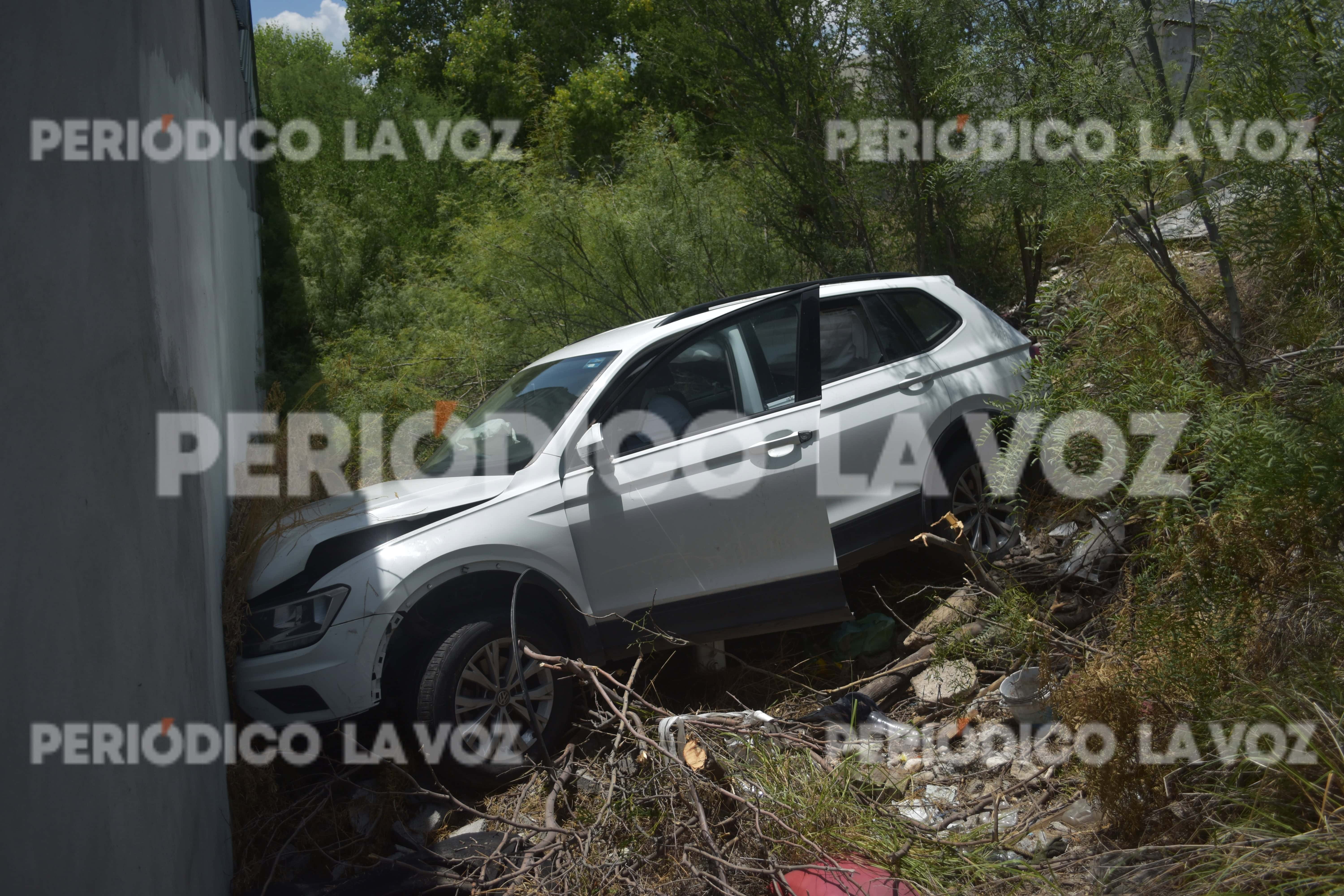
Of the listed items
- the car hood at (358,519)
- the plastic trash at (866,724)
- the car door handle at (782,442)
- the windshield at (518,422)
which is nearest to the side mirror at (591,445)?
the windshield at (518,422)

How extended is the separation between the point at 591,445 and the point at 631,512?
0.34 meters

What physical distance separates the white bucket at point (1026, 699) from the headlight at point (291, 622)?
9.00 ft

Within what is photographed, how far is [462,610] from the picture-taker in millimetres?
3809

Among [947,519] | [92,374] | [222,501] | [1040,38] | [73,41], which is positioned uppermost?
[1040,38]

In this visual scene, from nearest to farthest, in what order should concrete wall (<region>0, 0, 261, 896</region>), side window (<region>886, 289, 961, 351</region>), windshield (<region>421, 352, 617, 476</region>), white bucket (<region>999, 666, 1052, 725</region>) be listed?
1. concrete wall (<region>0, 0, 261, 896</region>)
2. white bucket (<region>999, 666, 1052, 725</region>)
3. windshield (<region>421, 352, 617, 476</region>)
4. side window (<region>886, 289, 961, 351</region>)

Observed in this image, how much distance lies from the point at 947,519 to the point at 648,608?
1536 millimetres

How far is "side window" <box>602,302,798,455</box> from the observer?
4.17 metres

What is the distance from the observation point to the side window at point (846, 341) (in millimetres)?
4590

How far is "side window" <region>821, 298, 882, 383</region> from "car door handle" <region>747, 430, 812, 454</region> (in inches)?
16.5

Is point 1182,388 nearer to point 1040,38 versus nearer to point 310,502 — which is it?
point 1040,38

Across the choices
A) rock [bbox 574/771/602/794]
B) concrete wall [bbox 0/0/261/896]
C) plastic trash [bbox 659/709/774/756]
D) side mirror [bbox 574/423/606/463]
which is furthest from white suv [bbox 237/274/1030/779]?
concrete wall [bbox 0/0/261/896]

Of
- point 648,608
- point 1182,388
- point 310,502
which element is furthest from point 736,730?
point 310,502

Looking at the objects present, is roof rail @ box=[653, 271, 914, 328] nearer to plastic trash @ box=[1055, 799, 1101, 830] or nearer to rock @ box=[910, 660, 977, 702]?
rock @ box=[910, 660, 977, 702]

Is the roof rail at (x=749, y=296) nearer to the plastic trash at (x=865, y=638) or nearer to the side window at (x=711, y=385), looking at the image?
the side window at (x=711, y=385)
